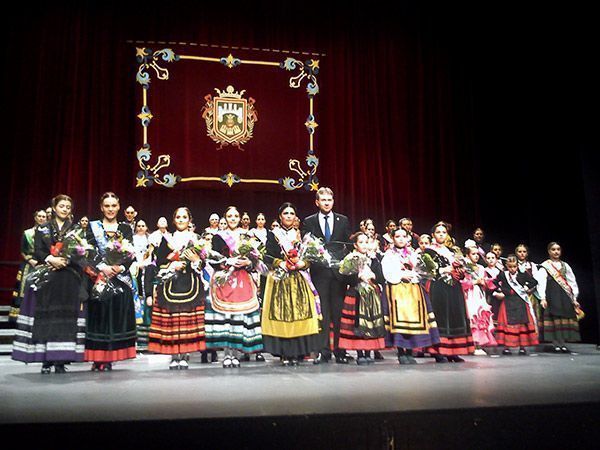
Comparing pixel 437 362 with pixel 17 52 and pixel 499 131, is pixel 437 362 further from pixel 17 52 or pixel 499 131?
pixel 17 52

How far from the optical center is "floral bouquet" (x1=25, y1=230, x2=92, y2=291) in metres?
4.63

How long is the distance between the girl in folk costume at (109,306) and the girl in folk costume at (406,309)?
2.34 meters

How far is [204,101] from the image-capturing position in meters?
9.51

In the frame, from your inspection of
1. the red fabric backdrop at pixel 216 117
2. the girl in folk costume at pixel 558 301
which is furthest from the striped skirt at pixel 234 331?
the red fabric backdrop at pixel 216 117

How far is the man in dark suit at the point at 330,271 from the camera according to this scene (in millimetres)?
5543

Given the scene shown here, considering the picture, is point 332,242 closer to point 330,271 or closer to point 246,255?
point 330,271

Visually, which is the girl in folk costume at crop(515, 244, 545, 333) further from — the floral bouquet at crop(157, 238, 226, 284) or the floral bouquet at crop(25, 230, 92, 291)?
the floral bouquet at crop(25, 230, 92, 291)

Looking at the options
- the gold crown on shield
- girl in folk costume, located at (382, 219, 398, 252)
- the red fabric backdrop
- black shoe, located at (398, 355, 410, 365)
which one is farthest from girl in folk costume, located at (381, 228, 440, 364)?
the gold crown on shield

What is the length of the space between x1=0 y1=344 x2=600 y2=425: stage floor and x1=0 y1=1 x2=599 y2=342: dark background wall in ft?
14.3

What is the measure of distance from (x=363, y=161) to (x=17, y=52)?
18.5 ft

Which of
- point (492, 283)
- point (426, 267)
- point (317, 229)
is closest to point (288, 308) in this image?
point (317, 229)

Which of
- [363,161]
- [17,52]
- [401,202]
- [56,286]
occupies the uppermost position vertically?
[17,52]

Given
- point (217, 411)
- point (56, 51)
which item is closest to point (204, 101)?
point (56, 51)

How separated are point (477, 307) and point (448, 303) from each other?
3.44ft
